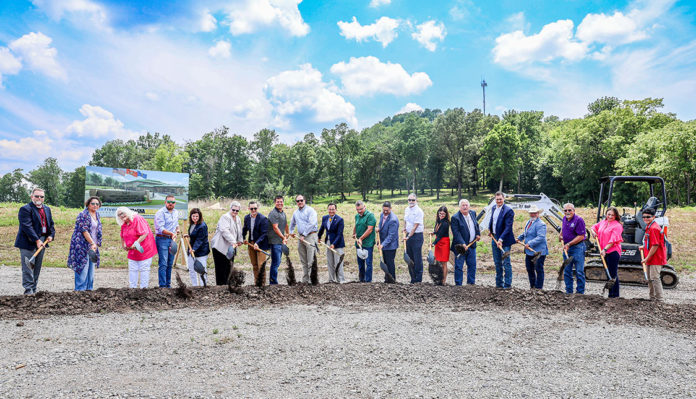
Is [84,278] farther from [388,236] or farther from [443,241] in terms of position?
[443,241]

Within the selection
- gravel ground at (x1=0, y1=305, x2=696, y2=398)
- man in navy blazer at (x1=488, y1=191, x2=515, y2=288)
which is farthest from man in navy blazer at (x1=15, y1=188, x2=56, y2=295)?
man in navy blazer at (x1=488, y1=191, x2=515, y2=288)

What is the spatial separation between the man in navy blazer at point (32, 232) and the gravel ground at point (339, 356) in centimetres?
172

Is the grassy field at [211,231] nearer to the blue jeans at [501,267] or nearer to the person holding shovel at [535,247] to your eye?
the person holding shovel at [535,247]

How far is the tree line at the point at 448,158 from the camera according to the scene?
34922mm

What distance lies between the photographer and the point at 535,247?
761 cm

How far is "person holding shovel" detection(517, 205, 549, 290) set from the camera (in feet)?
24.7

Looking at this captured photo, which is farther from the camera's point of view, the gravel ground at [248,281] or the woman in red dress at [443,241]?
the gravel ground at [248,281]

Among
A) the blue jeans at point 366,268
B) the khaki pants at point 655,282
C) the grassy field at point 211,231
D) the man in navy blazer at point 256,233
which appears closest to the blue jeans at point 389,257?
the blue jeans at point 366,268

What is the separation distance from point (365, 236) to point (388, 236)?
0.47 m

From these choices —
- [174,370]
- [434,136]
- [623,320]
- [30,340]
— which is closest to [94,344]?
[30,340]

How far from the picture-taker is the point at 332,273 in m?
8.58

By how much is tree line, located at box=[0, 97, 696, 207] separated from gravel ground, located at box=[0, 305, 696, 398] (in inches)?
1223

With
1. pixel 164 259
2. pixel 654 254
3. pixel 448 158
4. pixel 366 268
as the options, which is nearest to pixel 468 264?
pixel 366 268

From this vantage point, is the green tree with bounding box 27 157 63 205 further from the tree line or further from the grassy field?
the grassy field
